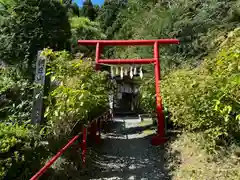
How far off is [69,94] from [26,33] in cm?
405

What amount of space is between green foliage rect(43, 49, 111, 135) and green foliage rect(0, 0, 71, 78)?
8.61 ft

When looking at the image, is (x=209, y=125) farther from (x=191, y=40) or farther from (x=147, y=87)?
(x=191, y=40)

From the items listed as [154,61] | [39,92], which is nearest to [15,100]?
[39,92]

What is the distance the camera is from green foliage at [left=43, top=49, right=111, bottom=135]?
414 cm

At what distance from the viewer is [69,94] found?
4102 mm

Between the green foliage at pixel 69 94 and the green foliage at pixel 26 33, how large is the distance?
8.61ft

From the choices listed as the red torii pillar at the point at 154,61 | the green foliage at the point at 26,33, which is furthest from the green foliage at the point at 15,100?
the red torii pillar at the point at 154,61

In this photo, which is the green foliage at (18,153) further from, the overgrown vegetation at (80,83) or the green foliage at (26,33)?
the green foliage at (26,33)

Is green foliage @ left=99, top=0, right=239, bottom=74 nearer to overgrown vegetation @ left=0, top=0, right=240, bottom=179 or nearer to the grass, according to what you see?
overgrown vegetation @ left=0, top=0, right=240, bottom=179

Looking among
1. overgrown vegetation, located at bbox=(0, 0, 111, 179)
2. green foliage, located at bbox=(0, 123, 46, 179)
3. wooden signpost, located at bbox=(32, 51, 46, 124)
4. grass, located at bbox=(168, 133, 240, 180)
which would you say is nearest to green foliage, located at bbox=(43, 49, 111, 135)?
overgrown vegetation, located at bbox=(0, 0, 111, 179)

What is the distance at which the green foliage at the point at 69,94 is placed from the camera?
414cm

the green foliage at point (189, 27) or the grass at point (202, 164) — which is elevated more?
the green foliage at point (189, 27)

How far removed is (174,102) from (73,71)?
7.25ft

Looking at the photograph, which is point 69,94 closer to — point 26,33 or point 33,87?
point 33,87
